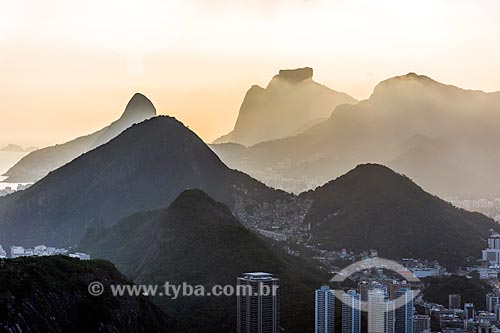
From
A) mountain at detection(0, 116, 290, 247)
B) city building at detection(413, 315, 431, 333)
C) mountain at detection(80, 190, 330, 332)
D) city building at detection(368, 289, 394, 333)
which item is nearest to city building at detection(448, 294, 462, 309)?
mountain at detection(80, 190, 330, 332)

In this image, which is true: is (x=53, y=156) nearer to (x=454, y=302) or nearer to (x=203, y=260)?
(x=203, y=260)

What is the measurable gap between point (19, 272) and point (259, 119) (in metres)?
46.8

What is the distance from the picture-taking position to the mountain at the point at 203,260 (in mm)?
18141

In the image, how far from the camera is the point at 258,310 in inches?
651

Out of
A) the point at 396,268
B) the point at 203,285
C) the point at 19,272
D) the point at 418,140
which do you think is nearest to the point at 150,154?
the point at 396,268

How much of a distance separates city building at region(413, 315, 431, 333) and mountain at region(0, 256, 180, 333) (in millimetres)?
4512

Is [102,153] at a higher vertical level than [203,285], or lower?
higher

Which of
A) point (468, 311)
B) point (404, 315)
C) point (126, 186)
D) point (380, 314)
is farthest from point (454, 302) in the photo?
point (126, 186)

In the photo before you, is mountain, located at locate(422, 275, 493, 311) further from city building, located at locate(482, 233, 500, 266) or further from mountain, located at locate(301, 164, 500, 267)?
city building, located at locate(482, 233, 500, 266)

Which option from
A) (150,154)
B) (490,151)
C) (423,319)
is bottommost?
(423,319)

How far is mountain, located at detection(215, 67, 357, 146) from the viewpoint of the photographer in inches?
2116

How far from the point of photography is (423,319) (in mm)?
18281

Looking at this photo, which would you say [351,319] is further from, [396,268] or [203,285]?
[396,268]

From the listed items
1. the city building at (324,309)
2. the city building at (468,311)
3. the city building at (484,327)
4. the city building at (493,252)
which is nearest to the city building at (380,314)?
the city building at (324,309)
